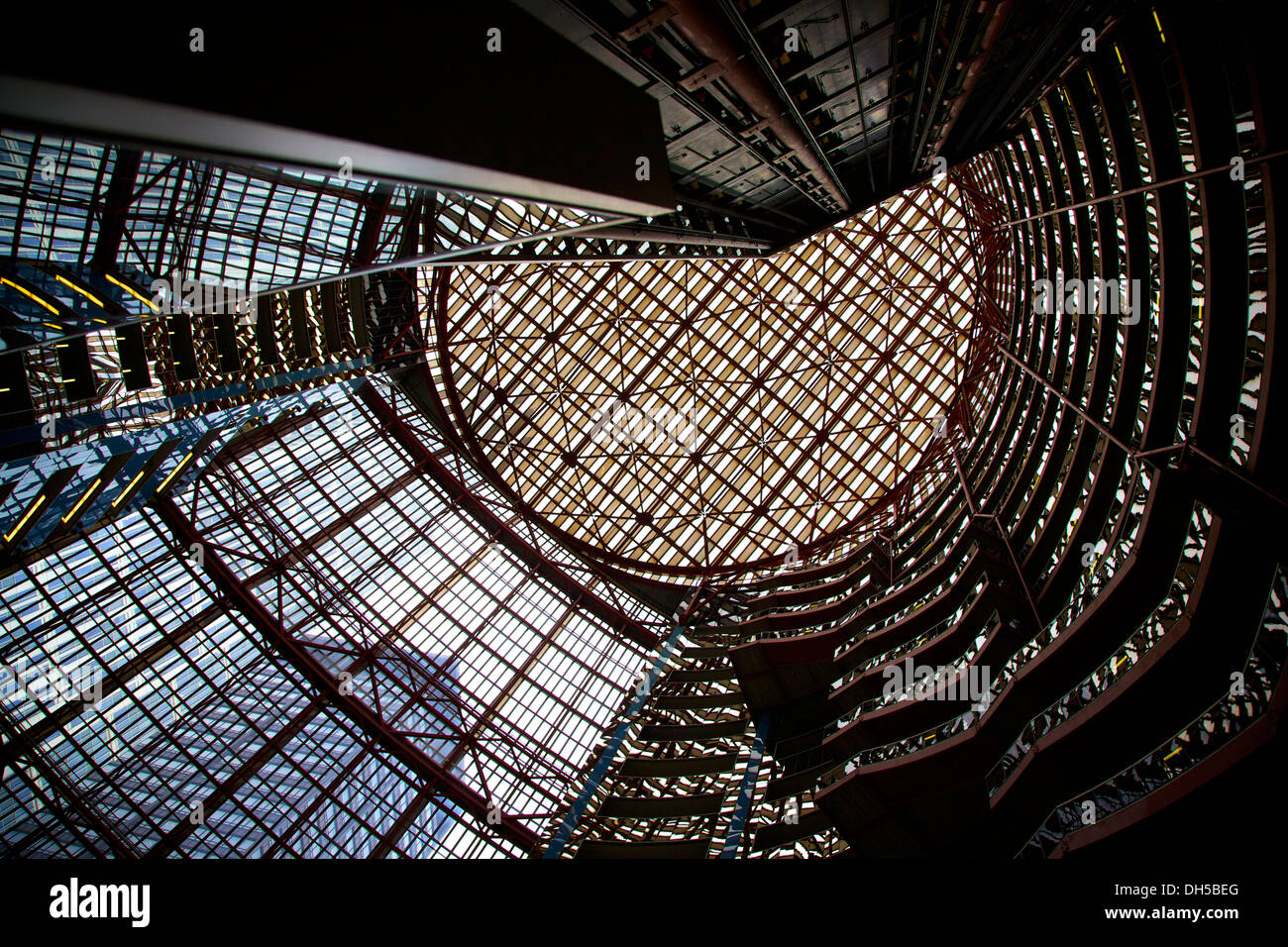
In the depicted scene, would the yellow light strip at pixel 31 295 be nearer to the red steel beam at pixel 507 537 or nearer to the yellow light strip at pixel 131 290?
the yellow light strip at pixel 131 290

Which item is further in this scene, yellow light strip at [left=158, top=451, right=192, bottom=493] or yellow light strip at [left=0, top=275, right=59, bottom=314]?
yellow light strip at [left=158, top=451, right=192, bottom=493]

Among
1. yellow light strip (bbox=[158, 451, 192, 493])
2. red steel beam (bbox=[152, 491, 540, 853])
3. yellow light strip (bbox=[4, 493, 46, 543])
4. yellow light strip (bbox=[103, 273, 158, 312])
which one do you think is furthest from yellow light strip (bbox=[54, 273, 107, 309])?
red steel beam (bbox=[152, 491, 540, 853])

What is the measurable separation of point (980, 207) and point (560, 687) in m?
30.3

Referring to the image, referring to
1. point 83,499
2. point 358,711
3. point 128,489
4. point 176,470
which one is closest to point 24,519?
point 83,499

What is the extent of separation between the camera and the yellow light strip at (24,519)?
18.9 meters

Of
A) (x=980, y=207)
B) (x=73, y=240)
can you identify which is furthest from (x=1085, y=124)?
(x=73, y=240)

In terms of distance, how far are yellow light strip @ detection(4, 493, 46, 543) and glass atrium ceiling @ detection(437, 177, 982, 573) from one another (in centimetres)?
1801

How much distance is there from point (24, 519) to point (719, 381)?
2903 centimetres

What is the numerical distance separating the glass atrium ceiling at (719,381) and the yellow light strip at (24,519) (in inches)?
709

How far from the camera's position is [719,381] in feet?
123

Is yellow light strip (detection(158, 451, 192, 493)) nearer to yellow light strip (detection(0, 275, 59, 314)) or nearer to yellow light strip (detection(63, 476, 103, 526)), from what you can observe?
yellow light strip (detection(63, 476, 103, 526))

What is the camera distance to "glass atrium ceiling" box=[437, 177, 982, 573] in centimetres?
3584

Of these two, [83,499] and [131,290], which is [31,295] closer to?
[131,290]
